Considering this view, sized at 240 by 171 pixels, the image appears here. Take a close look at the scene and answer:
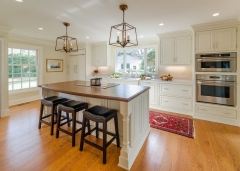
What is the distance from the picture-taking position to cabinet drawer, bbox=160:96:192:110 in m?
3.74

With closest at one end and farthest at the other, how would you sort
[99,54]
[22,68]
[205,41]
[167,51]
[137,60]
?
[205,41]
[167,51]
[22,68]
[137,60]
[99,54]

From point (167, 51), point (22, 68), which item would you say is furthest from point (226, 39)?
point (22, 68)

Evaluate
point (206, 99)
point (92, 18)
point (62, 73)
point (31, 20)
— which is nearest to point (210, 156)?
point (206, 99)

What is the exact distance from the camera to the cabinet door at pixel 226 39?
2986mm

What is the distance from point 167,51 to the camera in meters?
4.12

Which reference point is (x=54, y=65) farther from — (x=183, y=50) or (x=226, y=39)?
(x=226, y=39)

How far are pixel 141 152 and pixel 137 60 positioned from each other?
376 cm

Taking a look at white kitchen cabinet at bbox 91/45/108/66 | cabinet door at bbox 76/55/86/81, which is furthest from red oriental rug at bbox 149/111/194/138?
cabinet door at bbox 76/55/86/81

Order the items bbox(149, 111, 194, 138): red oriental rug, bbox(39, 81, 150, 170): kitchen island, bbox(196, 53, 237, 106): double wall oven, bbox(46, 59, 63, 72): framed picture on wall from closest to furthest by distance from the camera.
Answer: bbox(39, 81, 150, 170): kitchen island
bbox(149, 111, 194, 138): red oriental rug
bbox(196, 53, 237, 106): double wall oven
bbox(46, 59, 63, 72): framed picture on wall

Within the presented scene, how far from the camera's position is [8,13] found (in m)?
2.73

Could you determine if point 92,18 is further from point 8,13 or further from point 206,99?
point 206,99

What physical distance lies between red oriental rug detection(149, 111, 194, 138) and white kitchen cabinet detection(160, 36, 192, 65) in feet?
5.58

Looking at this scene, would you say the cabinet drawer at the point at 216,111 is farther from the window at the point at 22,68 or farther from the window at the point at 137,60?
the window at the point at 22,68

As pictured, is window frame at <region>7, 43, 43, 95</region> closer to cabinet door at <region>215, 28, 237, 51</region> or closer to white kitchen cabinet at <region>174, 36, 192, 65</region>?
white kitchen cabinet at <region>174, 36, 192, 65</region>
